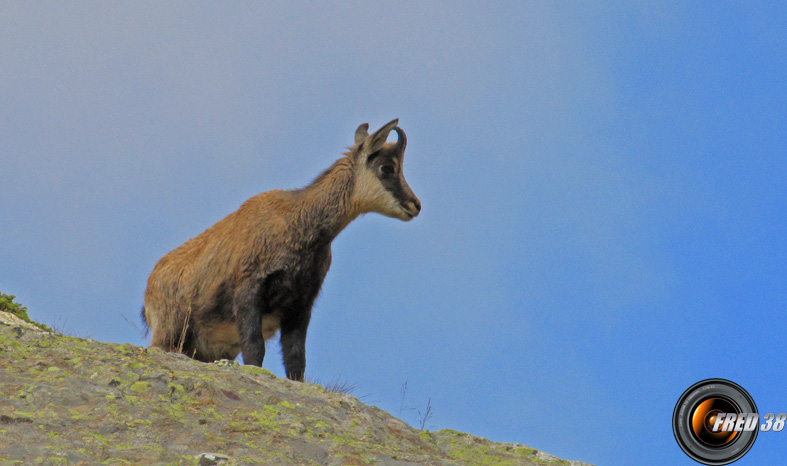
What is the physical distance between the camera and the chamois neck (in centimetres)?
1085

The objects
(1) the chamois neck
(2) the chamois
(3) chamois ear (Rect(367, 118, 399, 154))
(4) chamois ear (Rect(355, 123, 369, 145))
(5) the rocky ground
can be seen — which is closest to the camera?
(5) the rocky ground

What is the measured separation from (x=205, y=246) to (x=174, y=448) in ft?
21.0

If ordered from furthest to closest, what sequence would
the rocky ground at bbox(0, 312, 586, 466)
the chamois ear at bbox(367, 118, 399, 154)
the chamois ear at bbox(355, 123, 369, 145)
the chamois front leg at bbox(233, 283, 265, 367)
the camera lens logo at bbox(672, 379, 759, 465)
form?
the chamois ear at bbox(355, 123, 369, 145) → the chamois ear at bbox(367, 118, 399, 154) → the chamois front leg at bbox(233, 283, 265, 367) → the camera lens logo at bbox(672, 379, 759, 465) → the rocky ground at bbox(0, 312, 586, 466)

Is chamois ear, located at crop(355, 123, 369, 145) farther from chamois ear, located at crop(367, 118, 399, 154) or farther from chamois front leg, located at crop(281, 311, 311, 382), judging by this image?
chamois front leg, located at crop(281, 311, 311, 382)

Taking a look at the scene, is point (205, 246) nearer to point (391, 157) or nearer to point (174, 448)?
point (391, 157)

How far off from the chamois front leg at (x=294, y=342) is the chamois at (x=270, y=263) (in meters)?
0.01

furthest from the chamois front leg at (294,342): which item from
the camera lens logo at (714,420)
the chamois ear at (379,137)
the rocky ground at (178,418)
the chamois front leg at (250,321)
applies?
the camera lens logo at (714,420)

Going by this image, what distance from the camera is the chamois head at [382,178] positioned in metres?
11.2

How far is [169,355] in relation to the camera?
757 cm

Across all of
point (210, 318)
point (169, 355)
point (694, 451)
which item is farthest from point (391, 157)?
point (694, 451)

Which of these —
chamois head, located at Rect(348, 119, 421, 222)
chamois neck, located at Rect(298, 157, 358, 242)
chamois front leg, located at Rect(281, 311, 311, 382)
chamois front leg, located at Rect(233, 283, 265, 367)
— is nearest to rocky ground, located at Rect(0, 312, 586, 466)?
chamois front leg, located at Rect(233, 283, 265, 367)

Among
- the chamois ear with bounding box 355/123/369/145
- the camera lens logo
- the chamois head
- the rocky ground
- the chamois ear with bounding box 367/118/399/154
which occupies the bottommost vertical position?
the rocky ground

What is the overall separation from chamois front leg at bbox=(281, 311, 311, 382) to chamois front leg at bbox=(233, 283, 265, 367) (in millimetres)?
449

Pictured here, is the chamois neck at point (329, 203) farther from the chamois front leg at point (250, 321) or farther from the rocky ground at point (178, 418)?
the rocky ground at point (178, 418)
